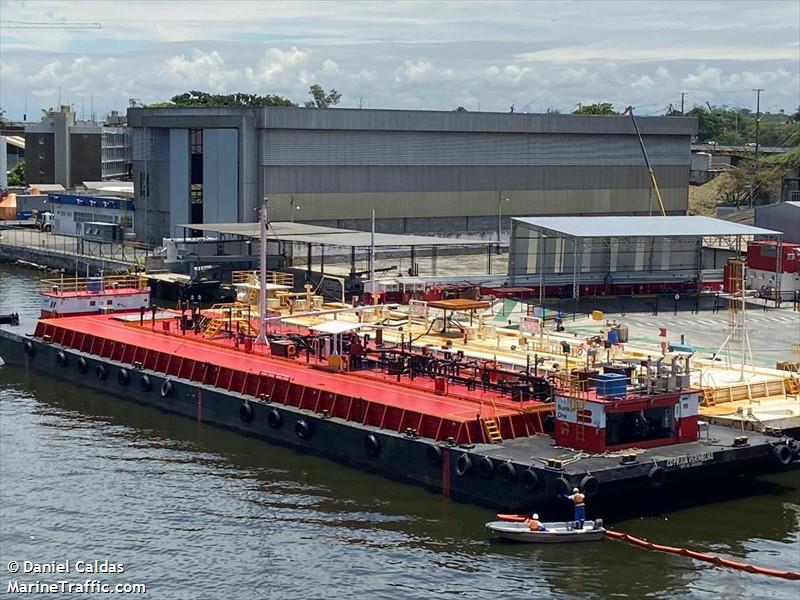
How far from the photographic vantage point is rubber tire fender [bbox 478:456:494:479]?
26.3 m

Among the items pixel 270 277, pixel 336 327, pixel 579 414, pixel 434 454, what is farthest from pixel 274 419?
pixel 270 277

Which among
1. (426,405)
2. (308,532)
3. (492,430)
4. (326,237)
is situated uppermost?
(326,237)

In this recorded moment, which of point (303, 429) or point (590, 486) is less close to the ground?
point (590, 486)

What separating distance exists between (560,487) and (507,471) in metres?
1.31

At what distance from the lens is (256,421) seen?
33000 mm

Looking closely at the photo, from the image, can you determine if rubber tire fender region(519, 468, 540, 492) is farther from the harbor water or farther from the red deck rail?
the red deck rail

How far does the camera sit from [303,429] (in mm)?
31125

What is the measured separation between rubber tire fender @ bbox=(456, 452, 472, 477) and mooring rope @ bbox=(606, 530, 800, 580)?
3.28 metres

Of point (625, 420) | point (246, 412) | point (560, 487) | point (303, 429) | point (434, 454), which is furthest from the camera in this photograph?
point (246, 412)

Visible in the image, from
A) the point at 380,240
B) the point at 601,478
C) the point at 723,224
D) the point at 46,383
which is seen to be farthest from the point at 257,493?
the point at 723,224

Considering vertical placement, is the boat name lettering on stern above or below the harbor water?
above

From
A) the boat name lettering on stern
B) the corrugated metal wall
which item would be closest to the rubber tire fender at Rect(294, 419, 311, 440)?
the boat name lettering on stern

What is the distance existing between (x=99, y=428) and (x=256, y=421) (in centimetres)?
430

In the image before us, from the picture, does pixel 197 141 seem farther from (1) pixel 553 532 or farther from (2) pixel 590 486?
(1) pixel 553 532
